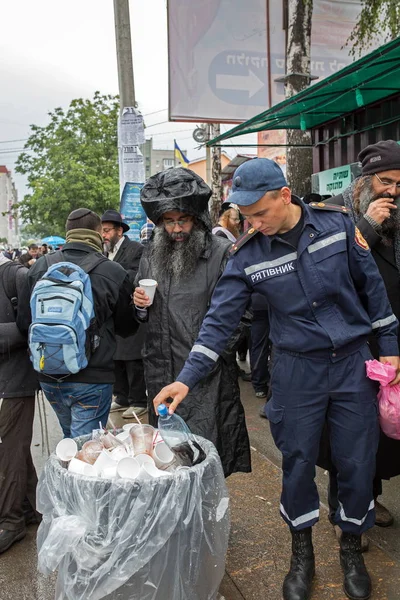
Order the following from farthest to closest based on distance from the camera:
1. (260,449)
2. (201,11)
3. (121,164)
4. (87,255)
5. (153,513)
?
(201,11)
(121,164)
(260,449)
(87,255)
(153,513)

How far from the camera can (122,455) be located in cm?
248

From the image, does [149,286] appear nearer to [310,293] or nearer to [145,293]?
[145,293]

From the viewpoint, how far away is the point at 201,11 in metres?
9.05

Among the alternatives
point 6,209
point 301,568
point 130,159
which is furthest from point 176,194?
point 6,209

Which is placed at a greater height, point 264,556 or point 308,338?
point 308,338

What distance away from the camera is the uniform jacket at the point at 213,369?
10.2 feet

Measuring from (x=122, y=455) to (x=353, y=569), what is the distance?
1.27 m

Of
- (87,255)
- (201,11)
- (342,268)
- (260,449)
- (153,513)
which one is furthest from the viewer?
(201,11)

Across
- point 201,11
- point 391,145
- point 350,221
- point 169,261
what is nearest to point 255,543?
point 169,261

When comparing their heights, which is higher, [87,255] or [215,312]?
[87,255]

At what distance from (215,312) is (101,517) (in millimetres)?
1066

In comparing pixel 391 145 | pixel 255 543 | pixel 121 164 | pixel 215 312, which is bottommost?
pixel 255 543

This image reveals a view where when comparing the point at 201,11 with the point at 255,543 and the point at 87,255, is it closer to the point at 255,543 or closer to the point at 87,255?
the point at 87,255

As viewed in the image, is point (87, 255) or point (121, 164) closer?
point (87, 255)
